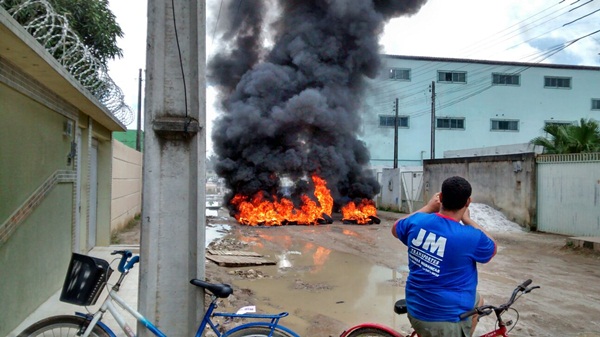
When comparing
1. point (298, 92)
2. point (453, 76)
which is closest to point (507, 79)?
point (453, 76)

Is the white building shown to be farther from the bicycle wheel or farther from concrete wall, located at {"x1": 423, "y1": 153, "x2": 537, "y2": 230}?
the bicycle wheel

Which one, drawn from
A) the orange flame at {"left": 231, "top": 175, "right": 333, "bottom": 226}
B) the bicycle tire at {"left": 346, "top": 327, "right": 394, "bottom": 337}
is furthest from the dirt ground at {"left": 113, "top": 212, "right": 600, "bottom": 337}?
the orange flame at {"left": 231, "top": 175, "right": 333, "bottom": 226}

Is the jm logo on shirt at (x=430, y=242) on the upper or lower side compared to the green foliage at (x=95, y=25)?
lower

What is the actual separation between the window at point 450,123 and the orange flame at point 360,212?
1410cm

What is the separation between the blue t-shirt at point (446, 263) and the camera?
2.66 meters

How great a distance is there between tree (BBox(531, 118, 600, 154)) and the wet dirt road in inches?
145

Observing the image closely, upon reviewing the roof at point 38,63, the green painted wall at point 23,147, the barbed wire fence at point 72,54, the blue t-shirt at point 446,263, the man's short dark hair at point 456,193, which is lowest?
the blue t-shirt at point 446,263

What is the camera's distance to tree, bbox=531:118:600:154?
1565cm

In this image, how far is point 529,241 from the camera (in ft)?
43.8

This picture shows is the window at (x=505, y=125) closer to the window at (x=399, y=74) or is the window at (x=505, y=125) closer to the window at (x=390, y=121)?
the window at (x=390, y=121)

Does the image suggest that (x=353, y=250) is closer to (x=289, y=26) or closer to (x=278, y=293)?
(x=278, y=293)

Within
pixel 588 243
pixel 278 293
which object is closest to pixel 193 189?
pixel 278 293

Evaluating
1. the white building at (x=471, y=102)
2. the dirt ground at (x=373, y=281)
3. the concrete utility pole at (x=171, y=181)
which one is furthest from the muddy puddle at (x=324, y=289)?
the white building at (x=471, y=102)

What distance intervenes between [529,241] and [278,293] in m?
9.00
